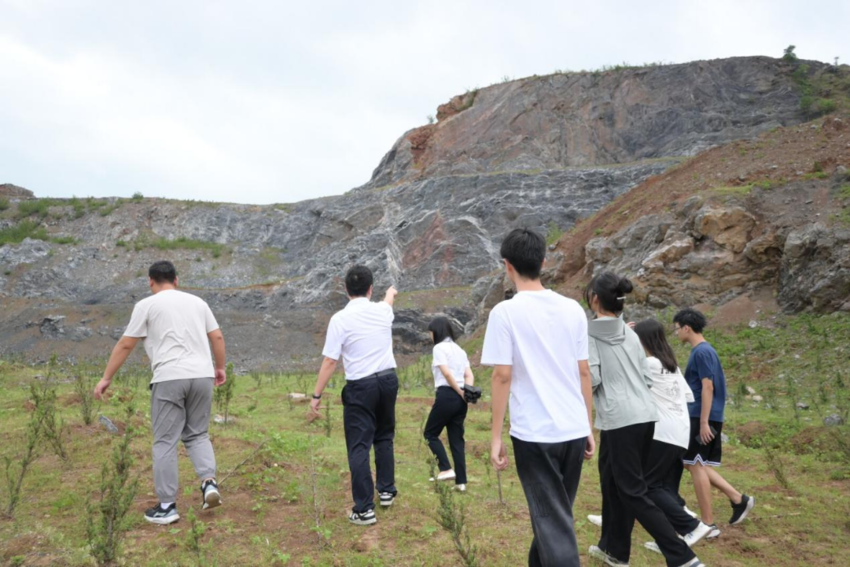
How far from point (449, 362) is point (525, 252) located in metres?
2.65

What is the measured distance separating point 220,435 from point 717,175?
1628 cm

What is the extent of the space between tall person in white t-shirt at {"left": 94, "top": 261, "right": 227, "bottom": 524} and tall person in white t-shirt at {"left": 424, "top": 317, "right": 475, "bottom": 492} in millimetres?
1973

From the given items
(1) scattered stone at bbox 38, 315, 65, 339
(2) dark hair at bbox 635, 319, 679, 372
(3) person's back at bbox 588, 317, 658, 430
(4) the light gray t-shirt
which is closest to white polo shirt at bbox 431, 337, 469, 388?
(2) dark hair at bbox 635, 319, 679, 372

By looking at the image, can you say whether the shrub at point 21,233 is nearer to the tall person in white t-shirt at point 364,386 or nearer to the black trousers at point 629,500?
the tall person in white t-shirt at point 364,386

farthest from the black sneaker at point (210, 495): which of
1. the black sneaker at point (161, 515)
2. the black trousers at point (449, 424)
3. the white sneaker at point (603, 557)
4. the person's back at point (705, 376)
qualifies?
the person's back at point (705, 376)

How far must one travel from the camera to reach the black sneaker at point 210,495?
14.8 feet

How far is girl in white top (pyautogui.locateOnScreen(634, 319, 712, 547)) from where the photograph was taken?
430 cm

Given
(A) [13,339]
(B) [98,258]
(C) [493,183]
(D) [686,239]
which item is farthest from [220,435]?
(B) [98,258]

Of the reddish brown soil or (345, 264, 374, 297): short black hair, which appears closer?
(345, 264, 374, 297): short black hair

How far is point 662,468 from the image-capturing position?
4.37 m

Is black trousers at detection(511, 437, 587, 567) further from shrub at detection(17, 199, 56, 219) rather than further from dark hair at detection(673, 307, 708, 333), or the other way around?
shrub at detection(17, 199, 56, 219)

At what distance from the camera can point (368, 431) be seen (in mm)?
4633

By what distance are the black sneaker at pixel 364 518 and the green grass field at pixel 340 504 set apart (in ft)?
0.25

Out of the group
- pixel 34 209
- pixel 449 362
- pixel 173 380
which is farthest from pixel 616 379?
pixel 34 209
